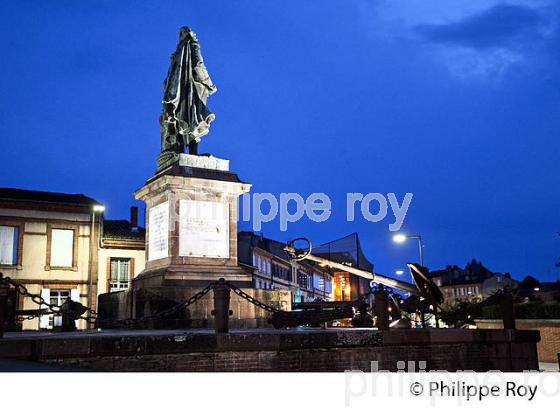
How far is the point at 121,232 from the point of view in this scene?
36.0 m

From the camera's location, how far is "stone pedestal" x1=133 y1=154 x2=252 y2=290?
45.8ft

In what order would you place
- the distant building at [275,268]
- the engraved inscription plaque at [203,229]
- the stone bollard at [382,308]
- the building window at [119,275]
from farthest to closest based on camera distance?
the distant building at [275,268]
the building window at [119,275]
the engraved inscription plaque at [203,229]
the stone bollard at [382,308]

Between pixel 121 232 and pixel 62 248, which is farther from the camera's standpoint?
pixel 121 232

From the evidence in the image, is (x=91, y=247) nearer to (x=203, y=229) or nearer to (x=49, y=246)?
(x=49, y=246)

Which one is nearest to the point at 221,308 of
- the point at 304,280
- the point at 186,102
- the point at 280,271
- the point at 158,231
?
the point at 158,231

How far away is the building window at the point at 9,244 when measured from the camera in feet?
104

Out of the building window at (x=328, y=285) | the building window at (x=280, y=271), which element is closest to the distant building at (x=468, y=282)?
the building window at (x=328, y=285)

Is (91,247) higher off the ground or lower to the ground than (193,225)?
higher

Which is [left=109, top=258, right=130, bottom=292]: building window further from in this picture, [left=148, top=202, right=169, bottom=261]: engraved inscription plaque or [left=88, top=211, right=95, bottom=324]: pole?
[left=148, top=202, right=169, bottom=261]: engraved inscription plaque

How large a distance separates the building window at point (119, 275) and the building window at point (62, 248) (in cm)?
228

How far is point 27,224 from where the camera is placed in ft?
106

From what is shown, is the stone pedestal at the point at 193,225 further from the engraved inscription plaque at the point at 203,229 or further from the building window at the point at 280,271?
the building window at the point at 280,271

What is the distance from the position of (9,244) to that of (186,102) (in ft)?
66.2

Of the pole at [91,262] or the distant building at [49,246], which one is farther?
the pole at [91,262]
